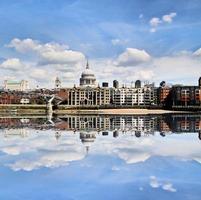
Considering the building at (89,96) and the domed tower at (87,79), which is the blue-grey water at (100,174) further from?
the domed tower at (87,79)

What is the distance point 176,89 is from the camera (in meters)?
107

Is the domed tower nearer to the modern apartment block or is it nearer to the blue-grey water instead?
the modern apartment block

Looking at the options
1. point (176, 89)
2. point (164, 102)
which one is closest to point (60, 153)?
point (176, 89)

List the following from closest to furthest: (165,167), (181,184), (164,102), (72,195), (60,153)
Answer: (72,195)
(181,184)
(165,167)
(60,153)
(164,102)

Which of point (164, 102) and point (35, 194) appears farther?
point (164, 102)

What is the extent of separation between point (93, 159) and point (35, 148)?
4.76 m

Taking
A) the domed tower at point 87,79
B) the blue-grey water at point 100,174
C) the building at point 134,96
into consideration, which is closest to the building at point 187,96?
the building at point 134,96

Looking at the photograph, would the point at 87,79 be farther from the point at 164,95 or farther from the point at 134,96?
the point at 164,95

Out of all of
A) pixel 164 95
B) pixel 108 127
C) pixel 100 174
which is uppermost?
pixel 164 95

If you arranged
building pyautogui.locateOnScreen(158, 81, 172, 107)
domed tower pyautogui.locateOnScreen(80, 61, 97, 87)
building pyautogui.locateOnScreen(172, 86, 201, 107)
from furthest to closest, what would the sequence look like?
1. domed tower pyautogui.locateOnScreen(80, 61, 97, 87)
2. building pyautogui.locateOnScreen(158, 81, 172, 107)
3. building pyautogui.locateOnScreen(172, 86, 201, 107)

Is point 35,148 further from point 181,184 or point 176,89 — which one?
point 176,89

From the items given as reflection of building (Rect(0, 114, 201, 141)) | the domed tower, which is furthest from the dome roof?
reflection of building (Rect(0, 114, 201, 141))

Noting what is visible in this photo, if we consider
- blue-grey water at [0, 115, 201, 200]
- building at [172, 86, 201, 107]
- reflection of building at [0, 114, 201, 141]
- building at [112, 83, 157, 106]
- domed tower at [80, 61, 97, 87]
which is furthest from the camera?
domed tower at [80, 61, 97, 87]

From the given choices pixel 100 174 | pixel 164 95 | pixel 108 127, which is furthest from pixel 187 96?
pixel 100 174
